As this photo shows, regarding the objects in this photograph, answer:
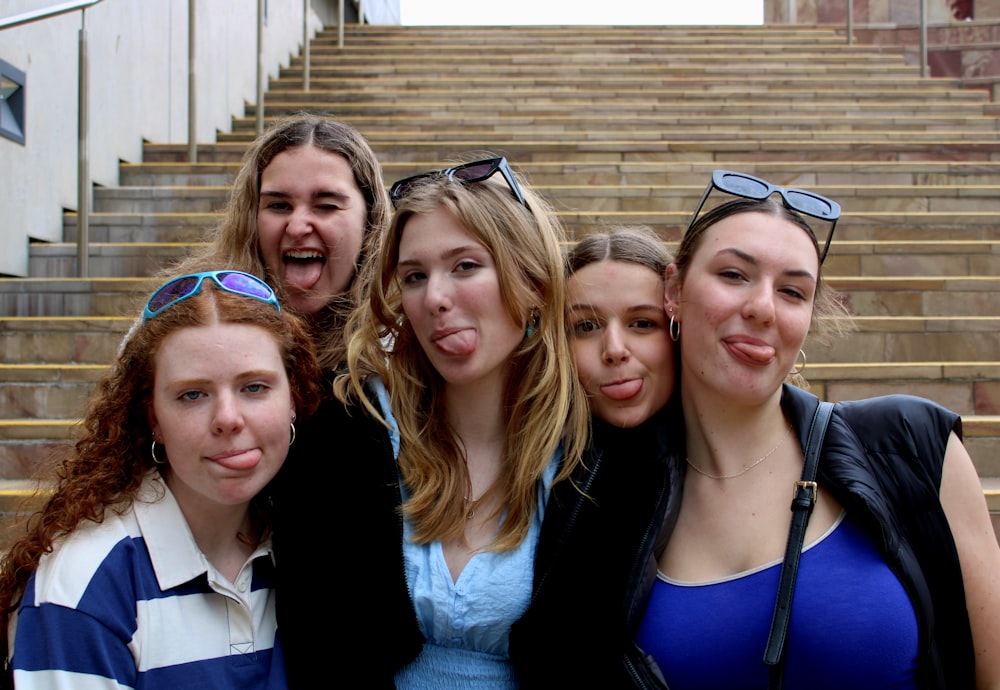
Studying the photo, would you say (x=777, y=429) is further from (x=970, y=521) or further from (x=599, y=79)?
(x=599, y=79)

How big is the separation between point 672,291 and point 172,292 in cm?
115

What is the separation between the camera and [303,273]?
8.15 ft

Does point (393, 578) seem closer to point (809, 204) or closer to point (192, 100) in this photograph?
point (809, 204)

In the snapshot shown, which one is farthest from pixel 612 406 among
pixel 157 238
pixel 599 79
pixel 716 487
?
pixel 599 79

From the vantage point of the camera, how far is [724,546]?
186 centimetres

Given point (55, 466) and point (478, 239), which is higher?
point (478, 239)

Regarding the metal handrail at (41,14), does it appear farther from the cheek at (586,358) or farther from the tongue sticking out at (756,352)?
the tongue sticking out at (756,352)

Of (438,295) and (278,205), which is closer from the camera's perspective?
(438,295)

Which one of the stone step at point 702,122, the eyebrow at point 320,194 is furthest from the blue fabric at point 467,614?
the stone step at point 702,122

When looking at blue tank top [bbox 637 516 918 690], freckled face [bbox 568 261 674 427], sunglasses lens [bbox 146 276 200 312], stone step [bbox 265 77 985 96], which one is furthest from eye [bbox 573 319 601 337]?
stone step [bbox 265 77 985 96]

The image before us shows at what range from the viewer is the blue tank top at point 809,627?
1676 millimetres

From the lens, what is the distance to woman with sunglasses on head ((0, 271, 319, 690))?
1566 mm

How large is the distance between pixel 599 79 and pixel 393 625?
830 cm

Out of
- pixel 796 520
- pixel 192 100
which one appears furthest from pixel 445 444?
pixel 192 100
